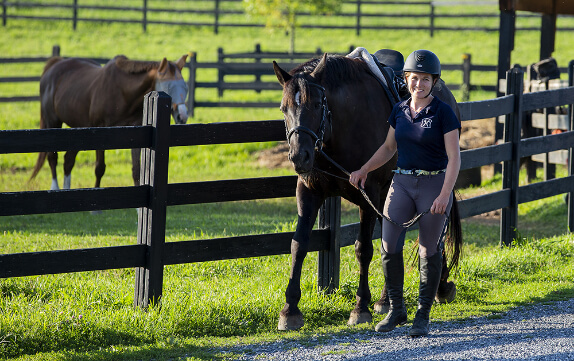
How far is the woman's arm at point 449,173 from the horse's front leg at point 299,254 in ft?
3.32

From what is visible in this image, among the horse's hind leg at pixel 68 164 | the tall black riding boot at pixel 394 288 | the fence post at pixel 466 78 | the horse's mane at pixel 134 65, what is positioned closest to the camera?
the tall black riding boot at pixel 394 288

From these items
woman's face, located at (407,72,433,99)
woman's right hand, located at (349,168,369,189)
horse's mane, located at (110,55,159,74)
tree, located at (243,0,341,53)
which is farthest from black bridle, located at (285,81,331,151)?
tree, located at (243,0,341,53)

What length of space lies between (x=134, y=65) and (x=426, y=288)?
6.92 m

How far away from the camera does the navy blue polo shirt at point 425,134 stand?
4570mm

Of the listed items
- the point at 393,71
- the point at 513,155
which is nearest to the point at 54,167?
the point at 393,71

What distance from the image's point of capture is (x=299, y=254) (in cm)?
509

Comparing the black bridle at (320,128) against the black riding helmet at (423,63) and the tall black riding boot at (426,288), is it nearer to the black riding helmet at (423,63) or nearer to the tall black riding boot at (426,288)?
the black riding helmet at (423,63)

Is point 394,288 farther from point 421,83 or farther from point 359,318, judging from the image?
point 421,83

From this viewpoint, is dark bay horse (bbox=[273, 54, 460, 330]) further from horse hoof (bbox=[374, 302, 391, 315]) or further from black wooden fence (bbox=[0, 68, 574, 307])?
black wooden fence (bbox=[0, 68, 574, 307])

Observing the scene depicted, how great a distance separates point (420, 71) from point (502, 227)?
12.9 feet

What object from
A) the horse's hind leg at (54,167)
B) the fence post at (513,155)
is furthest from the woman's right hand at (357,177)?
the horse's hind leg at (54,167)

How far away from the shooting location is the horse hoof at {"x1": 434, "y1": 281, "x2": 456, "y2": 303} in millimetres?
5801

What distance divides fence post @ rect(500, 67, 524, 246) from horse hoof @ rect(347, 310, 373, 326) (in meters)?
3.19

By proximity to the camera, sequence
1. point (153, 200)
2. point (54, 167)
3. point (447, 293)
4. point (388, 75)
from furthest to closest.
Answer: point (54, 167) → point (447, 293) → point (388, 75) → point (153, 200)
